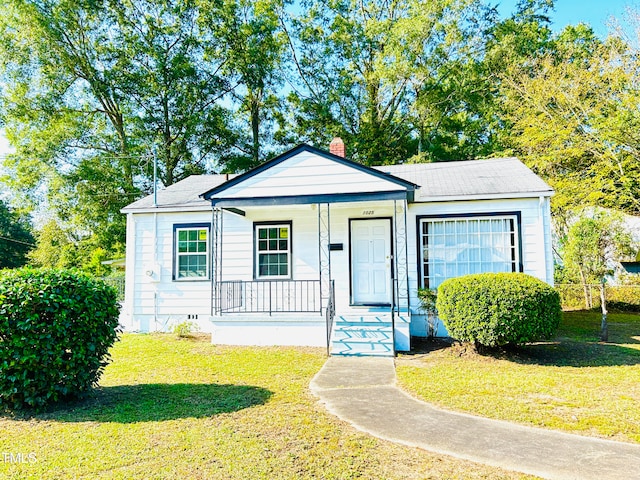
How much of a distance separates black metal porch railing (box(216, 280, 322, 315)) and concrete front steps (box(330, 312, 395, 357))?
1241 millimetres

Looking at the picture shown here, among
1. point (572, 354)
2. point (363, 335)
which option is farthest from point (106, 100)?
point (572, 354)

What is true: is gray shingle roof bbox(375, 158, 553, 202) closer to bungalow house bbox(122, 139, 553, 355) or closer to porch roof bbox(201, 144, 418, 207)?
bungalow house bbox(122, 139, 553, 355)

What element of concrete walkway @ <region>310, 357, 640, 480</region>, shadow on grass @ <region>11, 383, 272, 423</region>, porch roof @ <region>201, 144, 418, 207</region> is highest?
porch roof @ <region>201, 144, 418, 207</region>

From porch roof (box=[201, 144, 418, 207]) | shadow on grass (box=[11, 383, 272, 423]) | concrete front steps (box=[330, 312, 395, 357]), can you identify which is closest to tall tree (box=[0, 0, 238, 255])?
porch roof (box=[201, 144, 418, 207])

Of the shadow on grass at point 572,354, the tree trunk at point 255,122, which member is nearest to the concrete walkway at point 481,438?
the shadow on grass at point 572,354

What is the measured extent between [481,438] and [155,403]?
12.6 feet

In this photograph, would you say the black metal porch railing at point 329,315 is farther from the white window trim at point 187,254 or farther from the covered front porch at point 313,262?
the white window trim at point 187,254

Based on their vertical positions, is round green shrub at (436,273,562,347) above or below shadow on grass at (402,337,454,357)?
above

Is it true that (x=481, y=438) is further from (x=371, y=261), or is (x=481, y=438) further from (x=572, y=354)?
(x=371, y=261)

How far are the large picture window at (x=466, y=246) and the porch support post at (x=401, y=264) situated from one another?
523 mm

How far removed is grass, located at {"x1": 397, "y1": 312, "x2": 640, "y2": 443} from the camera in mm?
4758

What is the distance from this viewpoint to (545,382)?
627 centimetres

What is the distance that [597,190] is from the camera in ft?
54.8

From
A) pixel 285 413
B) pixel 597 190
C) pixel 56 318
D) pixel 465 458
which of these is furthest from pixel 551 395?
pixel 597 190
